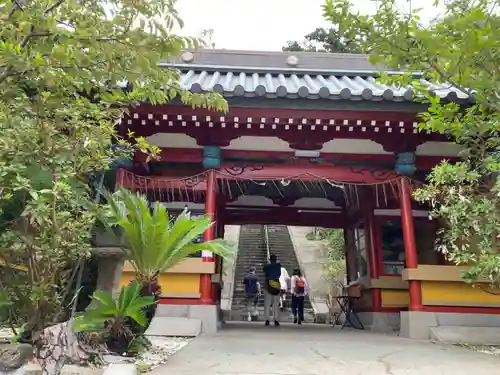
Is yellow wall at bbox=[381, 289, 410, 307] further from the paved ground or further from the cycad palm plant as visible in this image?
the cycad palm plant

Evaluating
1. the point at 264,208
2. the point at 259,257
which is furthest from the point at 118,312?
the point at 259,257

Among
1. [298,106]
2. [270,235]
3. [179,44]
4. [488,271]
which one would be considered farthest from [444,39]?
[270,235]

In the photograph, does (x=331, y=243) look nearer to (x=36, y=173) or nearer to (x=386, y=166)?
(x=386, y=166)

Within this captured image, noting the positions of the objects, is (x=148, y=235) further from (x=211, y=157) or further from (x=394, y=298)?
(x=394, y=298)

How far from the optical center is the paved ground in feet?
12.7

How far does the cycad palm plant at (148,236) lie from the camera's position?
14.3ft

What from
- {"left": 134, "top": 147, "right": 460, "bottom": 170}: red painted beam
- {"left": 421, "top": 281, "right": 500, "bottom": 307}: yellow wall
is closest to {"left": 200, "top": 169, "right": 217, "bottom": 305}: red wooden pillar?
{"left": 134, "top": 147, "right": 460, "bottom": 170}: red painted beam

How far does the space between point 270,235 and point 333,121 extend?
16.0 metres

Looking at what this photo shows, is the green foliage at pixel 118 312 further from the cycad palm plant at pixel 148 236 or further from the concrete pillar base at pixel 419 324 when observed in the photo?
the concrete pillar base at pixel 419 324

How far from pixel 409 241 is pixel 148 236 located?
14.5ft

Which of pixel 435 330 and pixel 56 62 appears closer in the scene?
pixel 56 62

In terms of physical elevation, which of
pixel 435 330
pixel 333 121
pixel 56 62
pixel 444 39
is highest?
pixel 333 121

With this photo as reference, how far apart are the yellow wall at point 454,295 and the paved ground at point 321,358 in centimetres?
105

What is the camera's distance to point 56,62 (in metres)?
2.52
